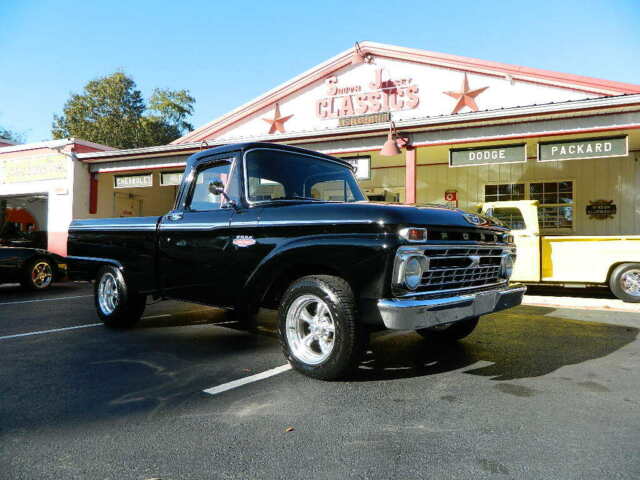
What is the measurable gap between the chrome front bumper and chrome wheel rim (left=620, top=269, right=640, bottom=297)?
5.72 m

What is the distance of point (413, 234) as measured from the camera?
3.19 m

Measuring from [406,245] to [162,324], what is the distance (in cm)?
378

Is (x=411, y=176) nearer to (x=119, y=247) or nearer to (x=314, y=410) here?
(x=119, y=247)

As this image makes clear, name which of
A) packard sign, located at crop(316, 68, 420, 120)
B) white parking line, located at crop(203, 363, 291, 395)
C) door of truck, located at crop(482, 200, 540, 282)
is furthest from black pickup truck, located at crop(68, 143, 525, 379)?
packard sign, located at crop(316, 68, 420, 120)

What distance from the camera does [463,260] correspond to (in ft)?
12.1

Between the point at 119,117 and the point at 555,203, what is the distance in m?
41.0

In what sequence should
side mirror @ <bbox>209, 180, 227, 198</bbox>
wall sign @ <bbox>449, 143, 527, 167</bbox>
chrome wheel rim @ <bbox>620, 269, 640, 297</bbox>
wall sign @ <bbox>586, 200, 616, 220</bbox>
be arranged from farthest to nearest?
1. wall sign @ <bbox>586, 200, 616, 220</bbox>
2. wall sign @ <bbox>449, 143, 527, 167</bbox>
3. chrome wheel rim @ <bbox>620, 269, 640, 297</bbox>
4. side mirror @ <bbox>209, 180, 227, 198</bbox>

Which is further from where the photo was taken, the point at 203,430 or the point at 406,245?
the point at 406,245

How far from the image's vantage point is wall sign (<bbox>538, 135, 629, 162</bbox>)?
929cm

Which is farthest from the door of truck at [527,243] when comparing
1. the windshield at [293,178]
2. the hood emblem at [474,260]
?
the hood emblem at [474,260]

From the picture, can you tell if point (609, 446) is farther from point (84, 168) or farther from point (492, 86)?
point (84, 168)

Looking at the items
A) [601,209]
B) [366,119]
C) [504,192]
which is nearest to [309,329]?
[504,192]

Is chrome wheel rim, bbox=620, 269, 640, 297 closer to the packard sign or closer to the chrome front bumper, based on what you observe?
the chrome front bumper

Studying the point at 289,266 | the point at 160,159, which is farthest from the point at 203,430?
the point at 160,159
